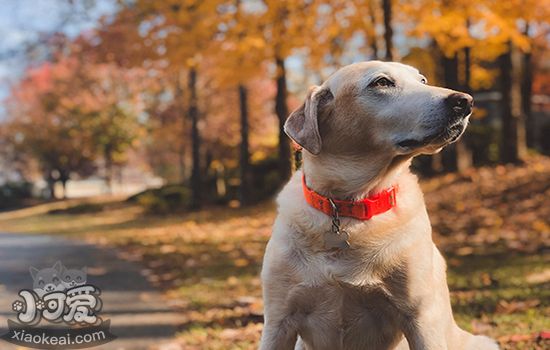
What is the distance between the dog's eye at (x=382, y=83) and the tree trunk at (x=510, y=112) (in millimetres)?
12818

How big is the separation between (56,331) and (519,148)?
41.4 feet

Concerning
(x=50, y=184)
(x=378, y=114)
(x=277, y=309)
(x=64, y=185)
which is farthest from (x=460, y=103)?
(x=64, y=185)

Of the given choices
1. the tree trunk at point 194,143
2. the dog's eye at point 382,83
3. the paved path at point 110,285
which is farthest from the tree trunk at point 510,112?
the dog's eye at point 382,83

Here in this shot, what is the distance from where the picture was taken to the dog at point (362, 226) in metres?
2.42

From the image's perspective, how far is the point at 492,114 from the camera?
2925 cm

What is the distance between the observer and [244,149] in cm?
1741

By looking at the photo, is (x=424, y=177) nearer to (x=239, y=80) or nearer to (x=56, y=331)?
(x=239, y=80)

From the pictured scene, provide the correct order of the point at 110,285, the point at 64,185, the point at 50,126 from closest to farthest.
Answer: the point at 110,285, the point at 64,185, the point at 50,126

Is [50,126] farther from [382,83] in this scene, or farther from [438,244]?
[382,83]

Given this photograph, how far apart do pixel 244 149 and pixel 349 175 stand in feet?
48.7

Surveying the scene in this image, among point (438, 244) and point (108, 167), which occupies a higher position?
point (438, 244)

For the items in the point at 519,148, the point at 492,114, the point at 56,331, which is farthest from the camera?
the point at 492,114

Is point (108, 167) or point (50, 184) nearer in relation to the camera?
point (50, 184)

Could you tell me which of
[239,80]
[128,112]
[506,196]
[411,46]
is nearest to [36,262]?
[239,80]
